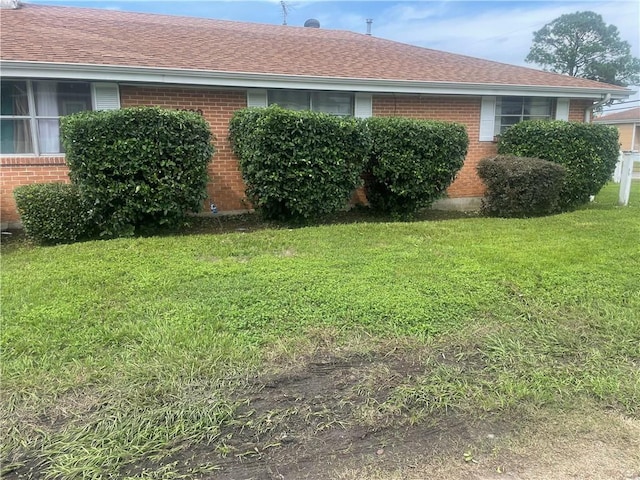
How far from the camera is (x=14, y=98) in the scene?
732 cm

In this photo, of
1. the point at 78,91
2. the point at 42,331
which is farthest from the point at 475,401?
the point at 78,91

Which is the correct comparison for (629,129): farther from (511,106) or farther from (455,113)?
(455,113)

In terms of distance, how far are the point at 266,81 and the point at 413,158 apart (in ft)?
9.92

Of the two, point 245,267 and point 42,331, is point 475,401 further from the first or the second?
point 42,331

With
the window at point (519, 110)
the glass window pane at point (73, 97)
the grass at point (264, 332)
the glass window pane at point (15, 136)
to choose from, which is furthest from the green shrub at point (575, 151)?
the glass window pane at point (15, 136)

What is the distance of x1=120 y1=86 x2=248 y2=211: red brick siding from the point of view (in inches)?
312

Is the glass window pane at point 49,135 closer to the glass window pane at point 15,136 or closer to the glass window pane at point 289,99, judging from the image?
the glass window pane at point 15,136

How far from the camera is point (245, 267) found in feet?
16.4

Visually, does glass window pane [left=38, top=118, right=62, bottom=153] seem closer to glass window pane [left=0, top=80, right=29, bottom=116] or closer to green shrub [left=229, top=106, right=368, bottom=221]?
glass window pane [left=0, top=80, right=29, bottom=116]

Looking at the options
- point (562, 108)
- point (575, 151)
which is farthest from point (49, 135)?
point (562, 108)

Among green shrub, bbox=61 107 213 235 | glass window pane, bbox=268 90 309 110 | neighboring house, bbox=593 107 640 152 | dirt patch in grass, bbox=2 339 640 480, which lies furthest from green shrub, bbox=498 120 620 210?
neighboring house, bbox=593 107 640 152

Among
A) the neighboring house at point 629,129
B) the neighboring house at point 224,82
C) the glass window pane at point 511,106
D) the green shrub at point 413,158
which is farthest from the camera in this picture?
the neighboring house at point 629,129

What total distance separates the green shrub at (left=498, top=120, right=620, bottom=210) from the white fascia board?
134cm

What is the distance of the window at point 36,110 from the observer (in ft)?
23.9
